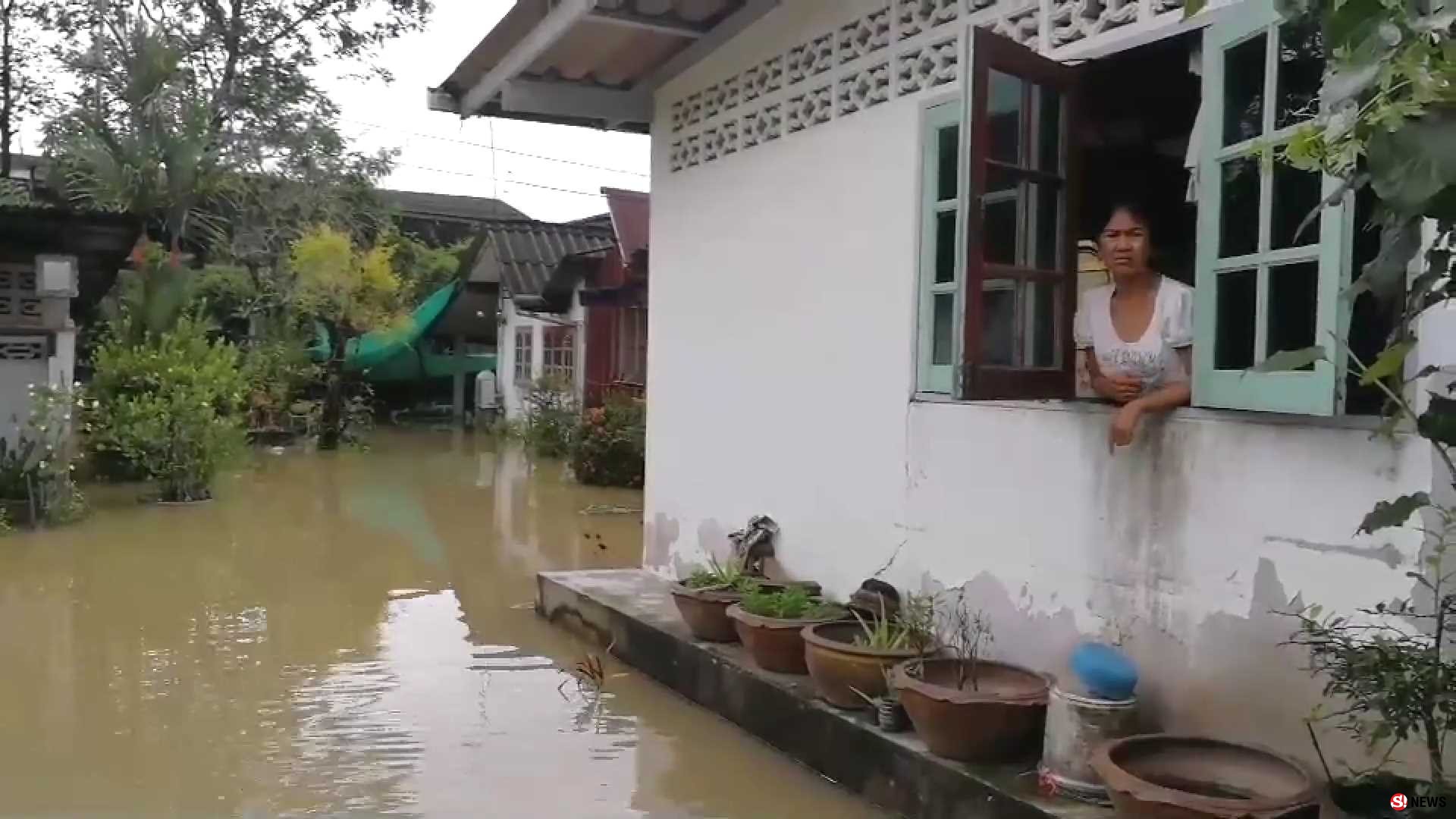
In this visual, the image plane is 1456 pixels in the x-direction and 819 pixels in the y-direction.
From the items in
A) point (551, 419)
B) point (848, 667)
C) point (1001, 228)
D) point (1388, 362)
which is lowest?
point (848, 667)

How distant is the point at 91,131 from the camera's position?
13922 mm

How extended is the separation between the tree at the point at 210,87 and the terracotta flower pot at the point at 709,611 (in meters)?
10.3

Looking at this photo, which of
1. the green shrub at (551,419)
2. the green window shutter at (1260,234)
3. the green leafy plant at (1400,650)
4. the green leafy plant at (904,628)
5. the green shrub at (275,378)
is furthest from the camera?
the green shrub at (275,378)

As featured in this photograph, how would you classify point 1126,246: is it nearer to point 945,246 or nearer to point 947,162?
point 945,246

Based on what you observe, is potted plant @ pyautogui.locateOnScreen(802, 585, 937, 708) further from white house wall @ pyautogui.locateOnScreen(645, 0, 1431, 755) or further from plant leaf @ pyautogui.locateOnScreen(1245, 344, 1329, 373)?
plant leaf @ pyautogui.locateOnScreen(1245, 344, 1329, 373)

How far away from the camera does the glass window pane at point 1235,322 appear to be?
3.59 metres

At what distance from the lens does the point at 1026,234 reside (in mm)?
4332

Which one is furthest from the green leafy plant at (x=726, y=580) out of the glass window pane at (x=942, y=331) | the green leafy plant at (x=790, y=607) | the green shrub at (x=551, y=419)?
the green shrub at (x=551, y=419)

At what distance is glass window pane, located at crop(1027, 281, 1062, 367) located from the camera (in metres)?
4.33

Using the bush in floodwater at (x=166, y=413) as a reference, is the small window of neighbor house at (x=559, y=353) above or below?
above

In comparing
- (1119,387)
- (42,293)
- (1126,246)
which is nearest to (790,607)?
(1119,387)

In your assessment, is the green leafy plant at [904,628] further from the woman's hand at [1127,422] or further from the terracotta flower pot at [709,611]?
the woman's hand at [1127,422]

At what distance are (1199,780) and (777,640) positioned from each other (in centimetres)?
188

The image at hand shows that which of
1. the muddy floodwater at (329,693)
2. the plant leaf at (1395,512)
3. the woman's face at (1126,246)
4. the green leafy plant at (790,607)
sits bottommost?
the muddy floodwater at (329,693)
